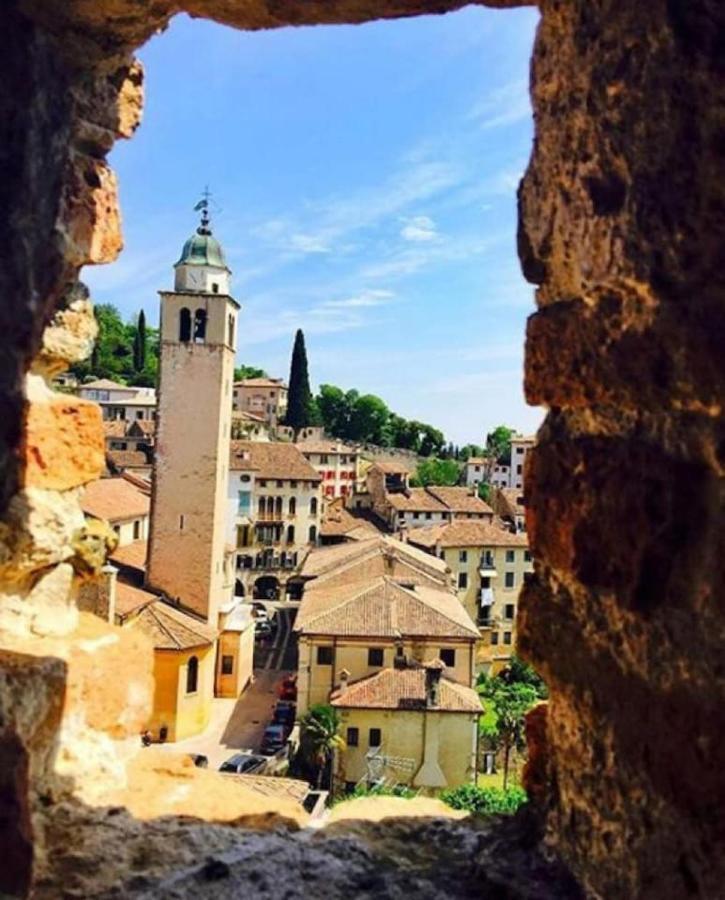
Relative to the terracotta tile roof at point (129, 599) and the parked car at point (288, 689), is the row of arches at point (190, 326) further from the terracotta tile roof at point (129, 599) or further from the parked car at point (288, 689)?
the parked car at point (288, 689)

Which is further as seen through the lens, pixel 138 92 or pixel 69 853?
pixel 138 92

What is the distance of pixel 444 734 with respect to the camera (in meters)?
20.0

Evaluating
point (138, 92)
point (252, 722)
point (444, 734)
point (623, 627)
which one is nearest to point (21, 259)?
point (138, 92)

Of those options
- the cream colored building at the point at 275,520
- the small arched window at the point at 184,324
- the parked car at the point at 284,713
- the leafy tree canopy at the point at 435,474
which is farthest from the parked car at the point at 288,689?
the leafy tree canopy at the point at 435,474

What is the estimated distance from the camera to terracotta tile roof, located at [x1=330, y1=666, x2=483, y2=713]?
20094 mm

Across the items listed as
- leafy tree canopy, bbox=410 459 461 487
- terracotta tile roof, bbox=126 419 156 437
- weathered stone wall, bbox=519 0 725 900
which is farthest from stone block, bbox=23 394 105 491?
leafy tree canopy, bbox=410 459 461 487

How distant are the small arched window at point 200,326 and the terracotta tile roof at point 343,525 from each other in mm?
18493

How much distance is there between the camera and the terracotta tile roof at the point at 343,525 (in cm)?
4500

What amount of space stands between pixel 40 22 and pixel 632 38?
159 cm

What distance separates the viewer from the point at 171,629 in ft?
76.9

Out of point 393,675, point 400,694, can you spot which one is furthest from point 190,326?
point 400,694

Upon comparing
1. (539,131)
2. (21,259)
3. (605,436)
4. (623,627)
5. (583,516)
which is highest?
(539,131)

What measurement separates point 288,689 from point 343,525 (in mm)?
20554

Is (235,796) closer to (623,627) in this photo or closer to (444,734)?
(623,627)
